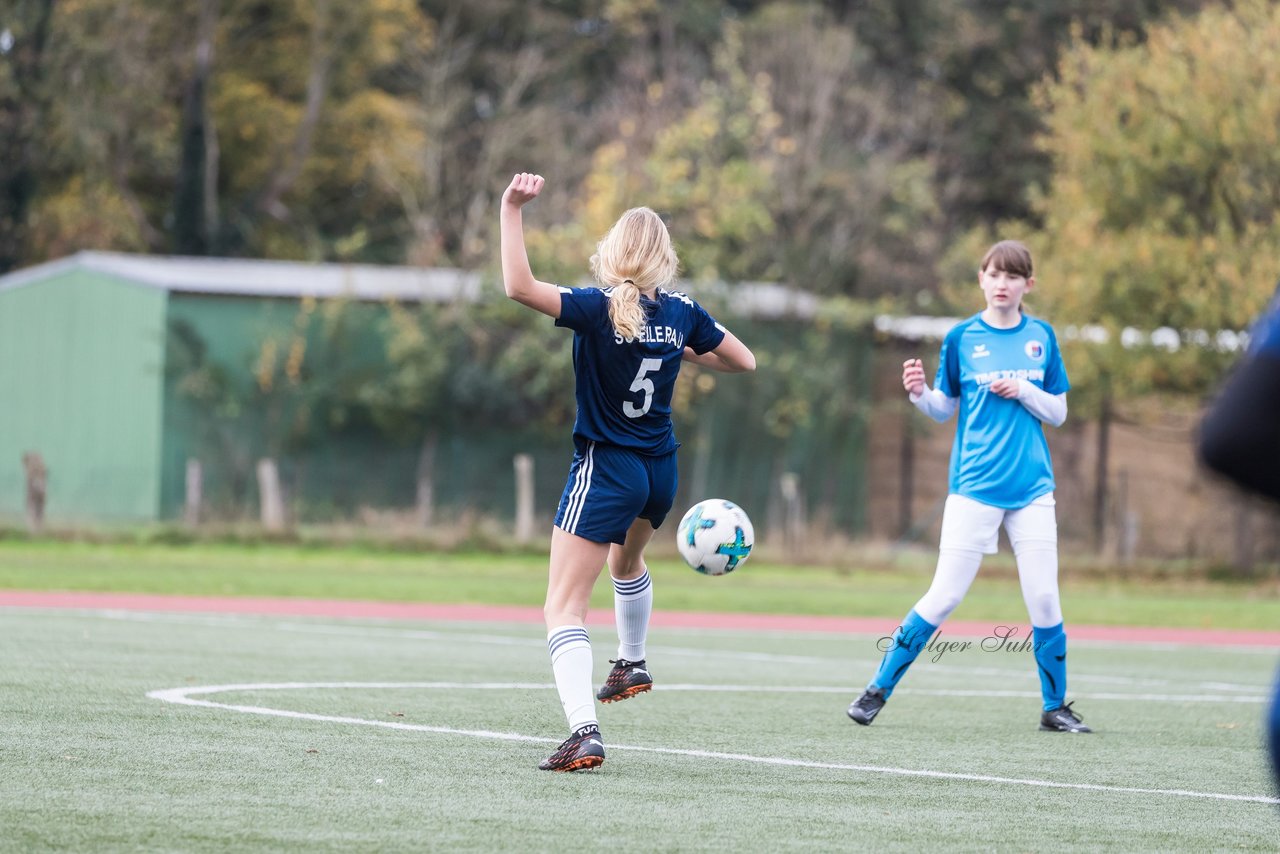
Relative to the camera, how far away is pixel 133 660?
10719 mm

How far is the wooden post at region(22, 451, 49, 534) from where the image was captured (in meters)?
25.5

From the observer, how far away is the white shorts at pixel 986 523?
882 centimetres

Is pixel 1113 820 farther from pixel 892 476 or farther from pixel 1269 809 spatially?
pixel 892 476

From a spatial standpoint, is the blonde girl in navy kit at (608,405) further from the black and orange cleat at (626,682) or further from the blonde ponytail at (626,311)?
the black and orange cleat at (626,682)

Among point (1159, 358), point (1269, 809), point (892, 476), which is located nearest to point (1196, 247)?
point (1159, 358)

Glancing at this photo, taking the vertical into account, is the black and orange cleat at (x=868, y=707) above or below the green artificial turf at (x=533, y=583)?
above

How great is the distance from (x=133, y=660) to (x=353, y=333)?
1991cm

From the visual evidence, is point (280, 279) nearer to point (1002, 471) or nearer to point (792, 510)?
point (792, 510)

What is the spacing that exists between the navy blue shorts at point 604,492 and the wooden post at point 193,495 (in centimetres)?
2165

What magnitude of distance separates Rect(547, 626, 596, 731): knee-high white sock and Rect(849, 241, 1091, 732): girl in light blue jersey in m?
2.27

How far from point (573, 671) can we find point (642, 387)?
3.58 ft

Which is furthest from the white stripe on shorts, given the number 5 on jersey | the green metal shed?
the green metal shed

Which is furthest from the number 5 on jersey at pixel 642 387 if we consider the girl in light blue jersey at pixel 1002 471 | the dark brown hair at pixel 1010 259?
the dark brown hair at pixel 1010 259

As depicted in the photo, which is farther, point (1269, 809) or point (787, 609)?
point (787, 609)
